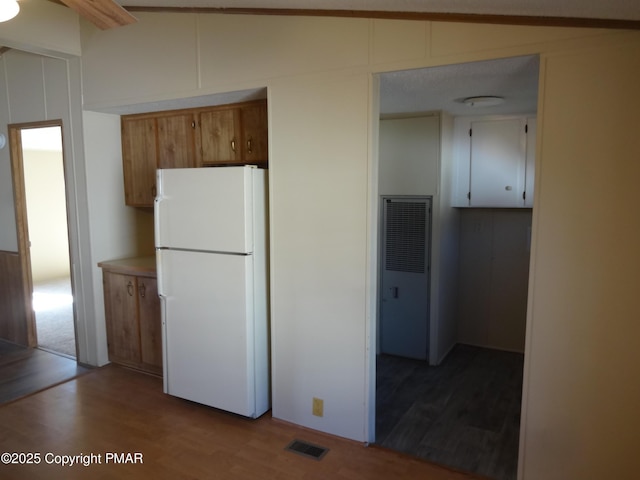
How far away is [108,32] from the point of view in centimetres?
337

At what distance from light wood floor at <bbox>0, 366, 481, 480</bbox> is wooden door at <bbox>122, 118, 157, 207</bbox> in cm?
161

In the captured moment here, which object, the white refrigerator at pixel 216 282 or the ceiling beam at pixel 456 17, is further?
the white refrigerator at pixel 216 282

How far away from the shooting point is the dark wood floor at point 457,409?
2621 mm

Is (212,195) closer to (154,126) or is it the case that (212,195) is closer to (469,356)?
(154,126)

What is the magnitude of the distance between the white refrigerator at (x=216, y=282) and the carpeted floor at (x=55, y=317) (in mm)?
1785

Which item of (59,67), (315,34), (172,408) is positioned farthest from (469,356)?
(59,67)

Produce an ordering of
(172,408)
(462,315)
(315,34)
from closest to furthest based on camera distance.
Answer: (315,34) < (172,408) < (462,315)

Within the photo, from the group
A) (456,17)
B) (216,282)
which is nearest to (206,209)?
(216,282)

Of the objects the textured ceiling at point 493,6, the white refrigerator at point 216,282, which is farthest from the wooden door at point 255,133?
the textured ceiling at point 493,6

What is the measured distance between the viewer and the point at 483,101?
3191 millimetres

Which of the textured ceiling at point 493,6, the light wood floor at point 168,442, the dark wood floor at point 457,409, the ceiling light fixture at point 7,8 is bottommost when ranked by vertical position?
the dark wood floor at point 457,409

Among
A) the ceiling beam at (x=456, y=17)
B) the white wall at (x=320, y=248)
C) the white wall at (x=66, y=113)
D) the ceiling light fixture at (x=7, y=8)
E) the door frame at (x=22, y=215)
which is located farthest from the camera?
the door frame at (x=22, y=215)

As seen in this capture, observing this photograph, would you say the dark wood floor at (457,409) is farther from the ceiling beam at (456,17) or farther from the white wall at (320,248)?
the ceiling beam at (456,17)

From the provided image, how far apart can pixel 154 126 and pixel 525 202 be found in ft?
10.6
